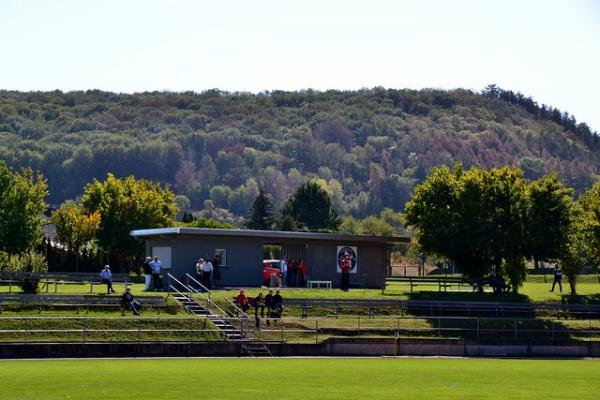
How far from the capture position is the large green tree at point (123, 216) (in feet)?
262

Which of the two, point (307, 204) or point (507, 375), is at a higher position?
point (307, 204)

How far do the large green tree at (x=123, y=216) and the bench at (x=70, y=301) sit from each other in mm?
29197

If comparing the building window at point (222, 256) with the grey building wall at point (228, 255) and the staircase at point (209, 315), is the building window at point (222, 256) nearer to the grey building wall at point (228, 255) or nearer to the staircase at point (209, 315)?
the grey building wall at point (228, 255)

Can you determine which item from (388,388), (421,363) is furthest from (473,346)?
(388,388)

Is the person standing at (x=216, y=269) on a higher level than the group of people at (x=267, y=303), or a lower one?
higher

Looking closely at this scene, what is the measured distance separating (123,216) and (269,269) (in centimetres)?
2069

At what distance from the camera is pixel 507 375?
114ft

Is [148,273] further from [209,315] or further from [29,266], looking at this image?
[209,315]

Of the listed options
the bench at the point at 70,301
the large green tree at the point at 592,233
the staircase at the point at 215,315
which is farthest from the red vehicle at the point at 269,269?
the large green tree at the point at 592,233

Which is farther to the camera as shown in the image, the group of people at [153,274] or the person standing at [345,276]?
the person standing at [345,276]

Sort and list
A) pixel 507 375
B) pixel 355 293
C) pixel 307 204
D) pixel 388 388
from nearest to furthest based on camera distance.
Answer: pixel 388 388, pixel 507 375, pixel 355 293, pixel 307 204

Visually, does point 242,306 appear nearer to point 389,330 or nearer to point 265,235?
point 389,330

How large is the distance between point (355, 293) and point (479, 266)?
1012 cm

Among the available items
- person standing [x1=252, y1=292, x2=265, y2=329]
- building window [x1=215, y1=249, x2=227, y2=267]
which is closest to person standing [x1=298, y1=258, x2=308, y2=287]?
building window [x1=215, y1=249, x2=227, y2=267]
